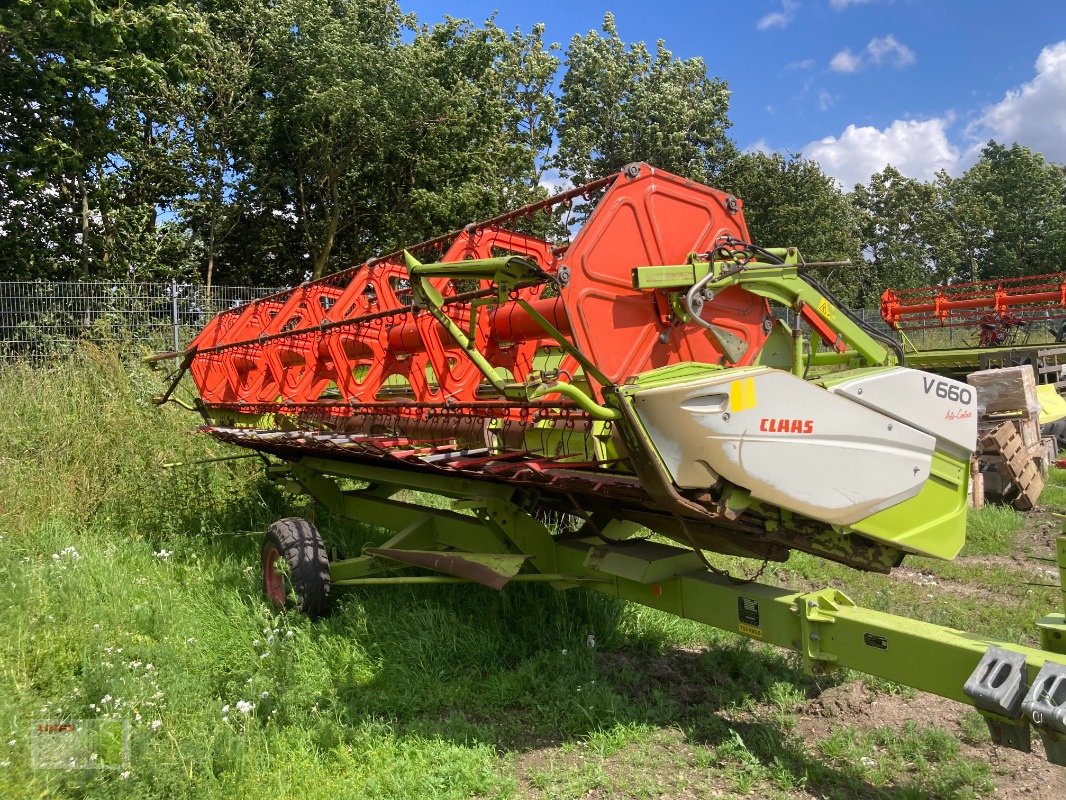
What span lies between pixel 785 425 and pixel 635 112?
30047 millimetres

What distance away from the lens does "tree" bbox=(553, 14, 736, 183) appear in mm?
29719

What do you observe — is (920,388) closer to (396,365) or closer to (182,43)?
(396,365)

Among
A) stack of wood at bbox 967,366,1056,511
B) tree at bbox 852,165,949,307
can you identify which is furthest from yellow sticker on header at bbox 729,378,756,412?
tree at bbox 852,165,949,307

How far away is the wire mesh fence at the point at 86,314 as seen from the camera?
12203 millimetres

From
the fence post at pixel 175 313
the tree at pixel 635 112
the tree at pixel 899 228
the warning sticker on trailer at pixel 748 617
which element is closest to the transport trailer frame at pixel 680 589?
the warning sticker on trailer at pixel 748 617

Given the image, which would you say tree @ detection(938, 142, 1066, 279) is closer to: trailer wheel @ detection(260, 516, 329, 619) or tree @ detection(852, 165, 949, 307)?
tree @ detection(852, 165, 949, 307)

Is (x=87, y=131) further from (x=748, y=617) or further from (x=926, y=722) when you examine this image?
(x=926, y=722)

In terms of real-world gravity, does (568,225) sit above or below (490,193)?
below

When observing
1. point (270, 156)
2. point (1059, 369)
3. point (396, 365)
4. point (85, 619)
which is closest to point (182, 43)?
point (270, 156)

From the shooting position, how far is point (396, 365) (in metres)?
5.54

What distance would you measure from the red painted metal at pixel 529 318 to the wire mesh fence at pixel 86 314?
20.1ft

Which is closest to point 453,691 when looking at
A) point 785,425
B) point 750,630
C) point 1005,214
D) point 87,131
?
point 750,630

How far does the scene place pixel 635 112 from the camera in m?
30.4

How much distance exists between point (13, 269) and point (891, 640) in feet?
58.0
